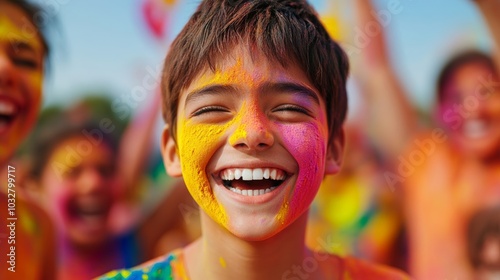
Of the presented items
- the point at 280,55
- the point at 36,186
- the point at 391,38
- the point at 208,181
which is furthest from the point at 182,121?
the point at 391,38

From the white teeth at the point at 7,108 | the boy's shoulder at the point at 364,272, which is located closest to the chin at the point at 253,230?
the boy's shoulder at the point at 364,272

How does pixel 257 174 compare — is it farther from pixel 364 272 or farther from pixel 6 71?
pixel 6 71

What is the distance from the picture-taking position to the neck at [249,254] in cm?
117

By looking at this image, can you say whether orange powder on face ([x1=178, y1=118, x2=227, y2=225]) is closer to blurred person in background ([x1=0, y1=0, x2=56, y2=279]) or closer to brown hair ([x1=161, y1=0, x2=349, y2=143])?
brown hair ([x1=161, y1=0, x2=349, y2=143])

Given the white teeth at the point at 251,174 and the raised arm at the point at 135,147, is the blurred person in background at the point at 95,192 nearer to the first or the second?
the raised arm at the point at 135,147

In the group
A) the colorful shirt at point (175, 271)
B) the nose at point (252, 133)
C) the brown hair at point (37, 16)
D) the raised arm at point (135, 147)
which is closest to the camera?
the nose at point (252, 133)

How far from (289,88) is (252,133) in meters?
0.15

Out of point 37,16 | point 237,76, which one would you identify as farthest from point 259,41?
point 37,16

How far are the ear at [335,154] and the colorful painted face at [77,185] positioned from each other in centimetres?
92

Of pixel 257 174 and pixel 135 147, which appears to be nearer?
pixel 257 174

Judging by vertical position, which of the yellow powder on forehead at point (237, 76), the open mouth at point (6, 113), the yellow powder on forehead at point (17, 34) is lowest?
the yellow powder on forehead at point (237, 76)

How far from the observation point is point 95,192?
189cm

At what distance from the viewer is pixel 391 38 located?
1.98 metres

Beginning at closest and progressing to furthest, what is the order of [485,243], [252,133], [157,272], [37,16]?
1. [252,133]
2. [157,272]
3. [37,16]
4. [485,243]
